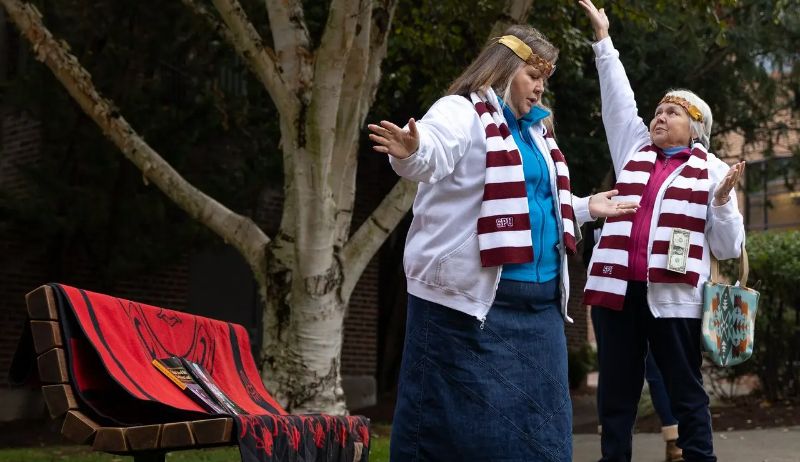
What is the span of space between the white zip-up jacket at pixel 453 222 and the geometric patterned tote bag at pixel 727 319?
5.39 ft

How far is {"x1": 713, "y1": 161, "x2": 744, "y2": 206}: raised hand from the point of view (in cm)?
524

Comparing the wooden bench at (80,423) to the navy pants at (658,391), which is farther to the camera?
the navy pants at (658,391)

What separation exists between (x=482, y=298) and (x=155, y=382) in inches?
50.0

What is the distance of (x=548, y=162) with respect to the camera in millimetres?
4223

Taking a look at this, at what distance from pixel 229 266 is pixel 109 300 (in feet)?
38.3

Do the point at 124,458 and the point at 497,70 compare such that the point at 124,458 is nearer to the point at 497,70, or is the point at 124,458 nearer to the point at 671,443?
the point at 671,443

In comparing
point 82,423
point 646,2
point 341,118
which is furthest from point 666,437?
point 646,2

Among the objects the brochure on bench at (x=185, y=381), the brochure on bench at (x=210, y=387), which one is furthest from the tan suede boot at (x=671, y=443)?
the brochure on bench at (x=185, y=381)

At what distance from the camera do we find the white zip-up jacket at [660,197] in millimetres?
5469

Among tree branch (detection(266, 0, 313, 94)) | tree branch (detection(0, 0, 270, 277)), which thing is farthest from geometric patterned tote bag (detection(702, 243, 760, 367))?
tree branch (detection(0, 0, 270, 277))

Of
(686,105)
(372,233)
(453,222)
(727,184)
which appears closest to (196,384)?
(453,222)

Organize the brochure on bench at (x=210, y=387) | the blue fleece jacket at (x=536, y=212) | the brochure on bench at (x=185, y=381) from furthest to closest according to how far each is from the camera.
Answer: the brochure on bench at (x=210, y=387)
the brochure on bench at (x=185, y=381)
the blue fleece jacket at (x=536, y=212)

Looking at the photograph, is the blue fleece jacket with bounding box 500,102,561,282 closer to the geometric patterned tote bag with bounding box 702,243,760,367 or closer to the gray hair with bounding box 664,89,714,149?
the geometric patterned tote bag with bounding box 702,243,760,367

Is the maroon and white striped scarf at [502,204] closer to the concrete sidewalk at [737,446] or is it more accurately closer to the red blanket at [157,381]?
the red blanket at [157,381]
